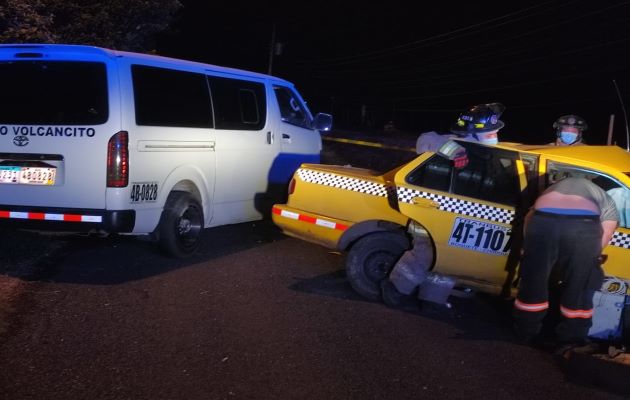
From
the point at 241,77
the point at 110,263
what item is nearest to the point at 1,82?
the point at 110,263

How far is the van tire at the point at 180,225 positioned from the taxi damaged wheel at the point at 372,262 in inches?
75.0

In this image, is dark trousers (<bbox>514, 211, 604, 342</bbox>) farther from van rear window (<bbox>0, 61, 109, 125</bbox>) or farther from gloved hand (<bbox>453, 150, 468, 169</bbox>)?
van rear window (<bbox>0, 61, 109, 125</bbox>)

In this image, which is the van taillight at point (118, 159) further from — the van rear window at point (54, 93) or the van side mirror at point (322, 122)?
the van side mirror at point (322, 122)

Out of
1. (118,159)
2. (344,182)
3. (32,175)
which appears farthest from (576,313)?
(32,175)

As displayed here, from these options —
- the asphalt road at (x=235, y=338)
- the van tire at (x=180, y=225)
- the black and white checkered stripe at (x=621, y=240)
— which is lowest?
the asphalt road at (x=235, y=338)

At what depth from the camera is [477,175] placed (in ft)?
18.7

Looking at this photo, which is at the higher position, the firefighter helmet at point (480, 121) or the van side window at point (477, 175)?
the firefighter helmet at point (480, 121)

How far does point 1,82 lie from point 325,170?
3198 mm

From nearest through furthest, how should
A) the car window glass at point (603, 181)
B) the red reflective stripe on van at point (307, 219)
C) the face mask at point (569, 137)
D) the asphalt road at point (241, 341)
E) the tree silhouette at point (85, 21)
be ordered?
the asphalt road at point (241, 341) < the car window glass at point (603, 181) < the red reflective stripe on van at point (307, 219) < the face mask at point (569, 137) < the tree silhouette at point (85, 21)

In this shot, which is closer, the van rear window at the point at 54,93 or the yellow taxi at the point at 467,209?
the yellow taxi at the point at 467,209

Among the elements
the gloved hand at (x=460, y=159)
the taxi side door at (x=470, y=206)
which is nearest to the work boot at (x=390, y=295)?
the taxi side door at (x=470, y=206)

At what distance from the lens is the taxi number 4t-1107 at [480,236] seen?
5520mm

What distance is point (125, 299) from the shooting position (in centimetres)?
547

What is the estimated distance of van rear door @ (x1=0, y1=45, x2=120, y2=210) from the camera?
18.5 feet
